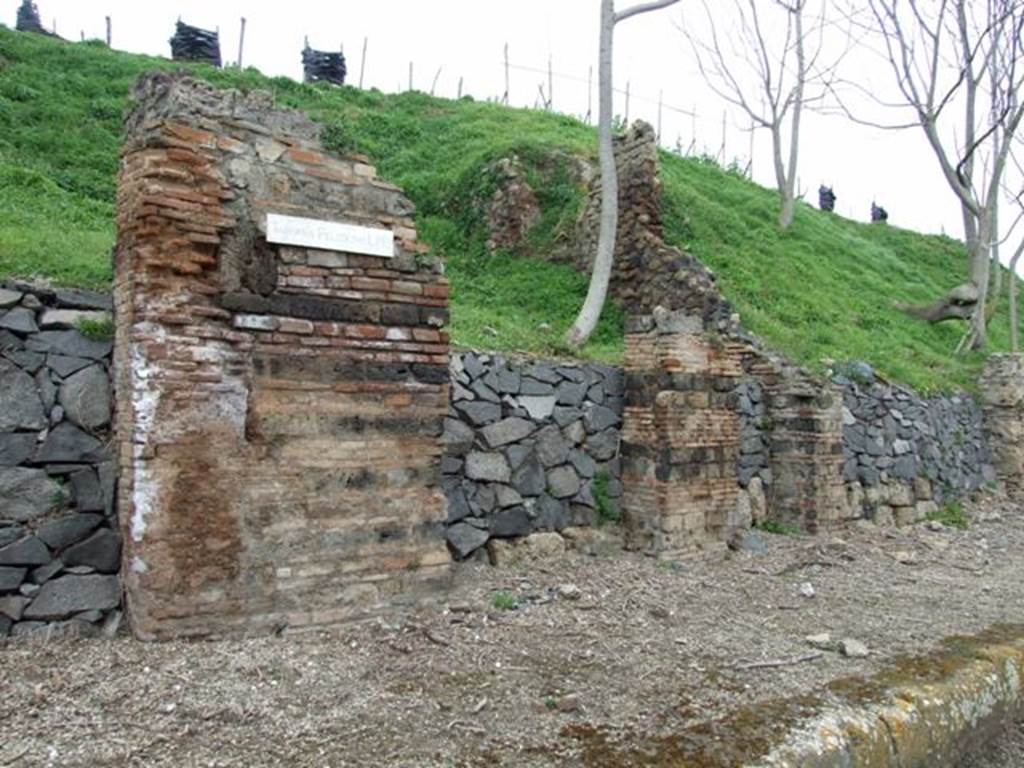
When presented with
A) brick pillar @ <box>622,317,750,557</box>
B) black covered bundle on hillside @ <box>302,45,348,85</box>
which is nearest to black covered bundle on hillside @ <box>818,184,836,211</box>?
black covered bundle on hillside @ <box>302,45,348,85</box>

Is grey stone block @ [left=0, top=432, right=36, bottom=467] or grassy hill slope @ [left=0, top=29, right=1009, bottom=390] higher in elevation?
grassy hill slope @ [left=0, top=29, right=1009, bottom=390]

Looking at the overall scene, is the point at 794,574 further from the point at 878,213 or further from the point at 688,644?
the point at 878,213

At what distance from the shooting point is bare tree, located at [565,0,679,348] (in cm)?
1038

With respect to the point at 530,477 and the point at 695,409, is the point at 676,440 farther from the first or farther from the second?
the point at 530,477

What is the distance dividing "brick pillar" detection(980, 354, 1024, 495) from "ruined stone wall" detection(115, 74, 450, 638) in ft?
38.7

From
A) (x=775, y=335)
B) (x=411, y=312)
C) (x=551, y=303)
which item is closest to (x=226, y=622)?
(x=411, y=312)

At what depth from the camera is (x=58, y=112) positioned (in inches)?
535

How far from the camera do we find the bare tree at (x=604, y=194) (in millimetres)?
10375

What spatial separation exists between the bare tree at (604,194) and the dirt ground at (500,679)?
4.32m

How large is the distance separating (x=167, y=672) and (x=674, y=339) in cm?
506

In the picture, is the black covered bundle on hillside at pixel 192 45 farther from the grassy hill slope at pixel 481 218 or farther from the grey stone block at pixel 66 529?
the grey stone block at pixel 66 529

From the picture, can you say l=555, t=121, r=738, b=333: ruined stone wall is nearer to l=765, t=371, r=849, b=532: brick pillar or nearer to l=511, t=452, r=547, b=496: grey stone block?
l=765, t=371, r=849, b=532: brick pillar

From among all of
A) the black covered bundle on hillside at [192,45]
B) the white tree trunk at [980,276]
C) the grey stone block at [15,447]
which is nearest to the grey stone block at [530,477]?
the grey stone block at [15,447]

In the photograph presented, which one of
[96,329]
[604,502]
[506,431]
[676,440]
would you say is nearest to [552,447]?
[506,431]
